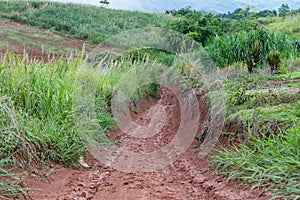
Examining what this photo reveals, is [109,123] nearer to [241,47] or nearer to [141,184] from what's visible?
[141,184]

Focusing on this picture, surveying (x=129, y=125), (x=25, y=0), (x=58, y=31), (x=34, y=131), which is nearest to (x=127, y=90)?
(x=129, y=125)

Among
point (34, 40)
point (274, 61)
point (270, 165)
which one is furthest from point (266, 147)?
point (34, 40)

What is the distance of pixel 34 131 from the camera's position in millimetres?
4094

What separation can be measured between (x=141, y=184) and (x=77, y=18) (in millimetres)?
31548

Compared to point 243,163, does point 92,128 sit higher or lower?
lower

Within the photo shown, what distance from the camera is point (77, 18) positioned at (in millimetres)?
33500

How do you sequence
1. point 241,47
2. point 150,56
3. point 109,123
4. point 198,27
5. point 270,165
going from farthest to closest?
A: point 198,27, point 150,56, point 241,47, point 109,123, point 270,165

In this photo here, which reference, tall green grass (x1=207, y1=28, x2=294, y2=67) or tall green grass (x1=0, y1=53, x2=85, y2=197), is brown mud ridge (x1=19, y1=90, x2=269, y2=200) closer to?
tall green grass (x1=0, y1=53, x2=85, y2=197)

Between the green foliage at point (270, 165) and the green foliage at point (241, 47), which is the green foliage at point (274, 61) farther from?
the green foliage at point (270, 165)

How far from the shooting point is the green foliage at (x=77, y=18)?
27547mm

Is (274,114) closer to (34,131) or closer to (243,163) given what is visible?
(243,163)

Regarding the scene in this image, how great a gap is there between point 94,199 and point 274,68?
6510 mm

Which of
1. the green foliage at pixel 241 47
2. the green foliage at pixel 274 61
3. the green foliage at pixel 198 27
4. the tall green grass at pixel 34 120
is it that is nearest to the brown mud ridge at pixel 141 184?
the tall green grass at pixel 34 120

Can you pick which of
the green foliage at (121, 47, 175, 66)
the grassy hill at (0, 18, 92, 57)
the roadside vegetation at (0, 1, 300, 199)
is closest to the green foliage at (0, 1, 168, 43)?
the grassy hill at (0, 18, 92, 57)
